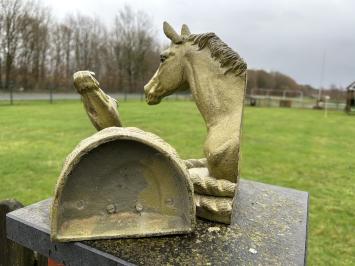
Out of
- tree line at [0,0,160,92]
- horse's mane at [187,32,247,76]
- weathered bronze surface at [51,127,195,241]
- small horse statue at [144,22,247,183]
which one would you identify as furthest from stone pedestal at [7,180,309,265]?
tree line at [0,0,160,92]

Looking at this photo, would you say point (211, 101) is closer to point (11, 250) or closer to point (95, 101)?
point (95, 101)

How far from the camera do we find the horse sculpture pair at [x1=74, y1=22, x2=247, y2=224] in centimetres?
169

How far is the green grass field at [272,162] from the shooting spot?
3.49 m

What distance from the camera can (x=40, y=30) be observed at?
26.7 m

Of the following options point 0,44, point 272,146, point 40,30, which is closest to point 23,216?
point 272,146

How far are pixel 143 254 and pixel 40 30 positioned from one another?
1118 inches

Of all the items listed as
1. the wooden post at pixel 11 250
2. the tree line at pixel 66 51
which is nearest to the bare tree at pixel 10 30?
the tree line at pixel 66 51

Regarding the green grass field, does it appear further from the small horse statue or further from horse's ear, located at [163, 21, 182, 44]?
horse's ear, located at [163, 21, 182, 44]

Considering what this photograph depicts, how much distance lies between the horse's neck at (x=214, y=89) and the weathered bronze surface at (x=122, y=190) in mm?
411

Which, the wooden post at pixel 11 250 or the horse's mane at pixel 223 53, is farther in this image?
→ the wooden post at pixel 11 250

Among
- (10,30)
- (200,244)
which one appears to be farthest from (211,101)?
(10,30)

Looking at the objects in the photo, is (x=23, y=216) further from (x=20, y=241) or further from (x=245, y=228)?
(x=245, y=228)

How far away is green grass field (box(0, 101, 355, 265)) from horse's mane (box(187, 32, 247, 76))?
195 centimetres

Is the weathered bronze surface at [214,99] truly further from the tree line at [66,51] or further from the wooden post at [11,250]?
the tree line at [66,51]
